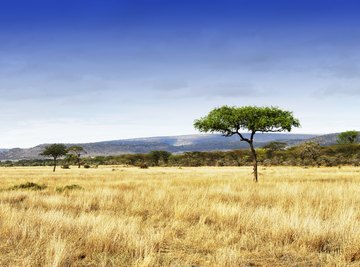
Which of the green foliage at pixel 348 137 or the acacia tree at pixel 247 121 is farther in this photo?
the green foliage at pixel 348 137

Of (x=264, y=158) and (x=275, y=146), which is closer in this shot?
(x=264, y=158)

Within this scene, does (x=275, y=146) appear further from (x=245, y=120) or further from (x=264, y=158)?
(x=245, y=120)

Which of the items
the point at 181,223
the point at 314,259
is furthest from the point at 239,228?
the point at 314,259

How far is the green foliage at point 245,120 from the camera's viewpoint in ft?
99.1

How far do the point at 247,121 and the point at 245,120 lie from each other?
0.19 meters

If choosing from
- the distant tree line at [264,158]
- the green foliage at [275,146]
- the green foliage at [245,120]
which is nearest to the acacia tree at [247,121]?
the green foliage at [245,120]

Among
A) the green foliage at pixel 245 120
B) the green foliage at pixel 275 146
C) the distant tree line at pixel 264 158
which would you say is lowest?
the distant tree line at pixel 264 158

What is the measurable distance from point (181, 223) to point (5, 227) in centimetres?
444

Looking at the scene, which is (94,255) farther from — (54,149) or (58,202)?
(54,149)

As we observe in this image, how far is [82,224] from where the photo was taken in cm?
956

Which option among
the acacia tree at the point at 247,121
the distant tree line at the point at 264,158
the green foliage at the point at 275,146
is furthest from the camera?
the green foliage at the point at 275,146

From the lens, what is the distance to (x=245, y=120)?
1208 inches

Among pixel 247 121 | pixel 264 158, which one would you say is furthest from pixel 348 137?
pixel 247 121

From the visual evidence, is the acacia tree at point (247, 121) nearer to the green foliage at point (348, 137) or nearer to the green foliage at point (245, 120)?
the green foliage at point (245, 120)
